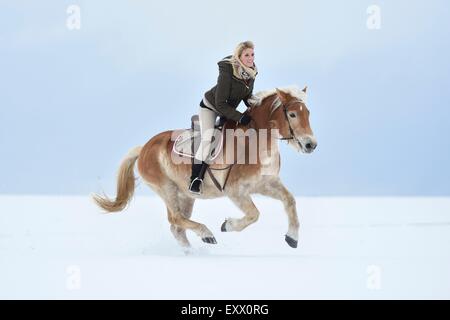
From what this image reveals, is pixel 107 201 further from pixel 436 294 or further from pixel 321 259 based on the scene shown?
pixel 436 294

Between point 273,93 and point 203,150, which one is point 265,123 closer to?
point 273,93

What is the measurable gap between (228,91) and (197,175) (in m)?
1.04

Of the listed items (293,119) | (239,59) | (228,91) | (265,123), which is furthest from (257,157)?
(239,59)

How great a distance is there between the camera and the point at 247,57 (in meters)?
7.02

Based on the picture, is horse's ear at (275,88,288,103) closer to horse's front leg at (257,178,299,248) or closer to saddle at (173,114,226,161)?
saddle at (173,114,226,161)

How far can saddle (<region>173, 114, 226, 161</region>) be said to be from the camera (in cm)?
726

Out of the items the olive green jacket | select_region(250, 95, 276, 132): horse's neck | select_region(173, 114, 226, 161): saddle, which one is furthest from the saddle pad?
select_region(250, 95, 276, 132): horse's neck

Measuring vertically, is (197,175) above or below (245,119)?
below

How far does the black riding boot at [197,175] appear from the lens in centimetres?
731

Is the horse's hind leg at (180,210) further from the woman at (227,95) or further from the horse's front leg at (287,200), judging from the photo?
the horse's front leg at (287,200)

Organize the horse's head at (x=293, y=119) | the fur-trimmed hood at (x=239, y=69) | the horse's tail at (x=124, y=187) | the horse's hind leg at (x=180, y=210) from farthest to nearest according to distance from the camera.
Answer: the horse's tail at (x=124, y=187) → the horse's hind leg at (x=180, y=210) → the fur-trimmed hood at (x=239, y=69) → the horse's head at (x=293, y=119)

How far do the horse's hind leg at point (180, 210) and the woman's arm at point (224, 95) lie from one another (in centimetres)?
136

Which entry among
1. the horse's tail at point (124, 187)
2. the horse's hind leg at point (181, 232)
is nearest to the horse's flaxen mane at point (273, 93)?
the horse's hind leg at point (181, 232)

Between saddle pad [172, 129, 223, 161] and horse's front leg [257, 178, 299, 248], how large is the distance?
66 centimetres
